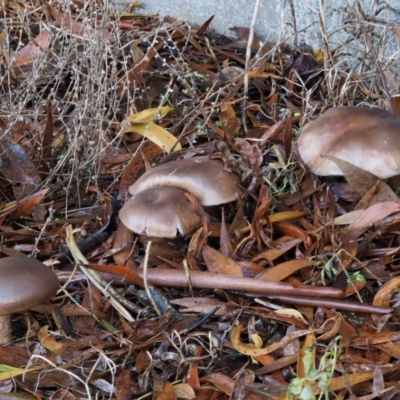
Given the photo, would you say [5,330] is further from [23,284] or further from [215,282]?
[215,282]

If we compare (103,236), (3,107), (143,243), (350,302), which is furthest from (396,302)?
(3,107)

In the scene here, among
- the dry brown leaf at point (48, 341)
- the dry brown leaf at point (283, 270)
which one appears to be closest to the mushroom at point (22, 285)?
the dry brown leaf at point (48, 341)

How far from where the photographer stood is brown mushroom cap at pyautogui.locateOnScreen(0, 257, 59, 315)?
185cm

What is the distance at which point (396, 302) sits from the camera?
2041 millimetres

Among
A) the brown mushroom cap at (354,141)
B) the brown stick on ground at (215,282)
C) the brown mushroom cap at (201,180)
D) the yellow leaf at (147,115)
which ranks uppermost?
the brown mushroom cap at (354,141)

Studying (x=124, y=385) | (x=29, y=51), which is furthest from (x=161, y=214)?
(x=29, y=51)

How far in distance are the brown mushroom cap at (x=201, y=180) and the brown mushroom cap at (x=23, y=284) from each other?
57 cm

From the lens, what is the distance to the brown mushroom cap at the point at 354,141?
7.11 feet

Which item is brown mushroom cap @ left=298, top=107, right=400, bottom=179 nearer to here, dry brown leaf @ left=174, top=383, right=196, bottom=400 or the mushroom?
dry brown leaf @ left=174, top=383, right=196, bottom=400

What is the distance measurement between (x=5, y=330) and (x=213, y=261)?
Result: 75 centimetres

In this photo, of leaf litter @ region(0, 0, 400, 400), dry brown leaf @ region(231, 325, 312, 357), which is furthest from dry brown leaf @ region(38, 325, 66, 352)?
dry brown leaf @ region(231, 325, 312, 357)

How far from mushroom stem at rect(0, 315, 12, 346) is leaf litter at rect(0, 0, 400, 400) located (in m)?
0.03

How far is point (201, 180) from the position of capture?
2.24 meters

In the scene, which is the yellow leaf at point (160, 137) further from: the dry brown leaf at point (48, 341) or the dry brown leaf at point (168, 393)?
the dry brown leaf at point (168, 393)
